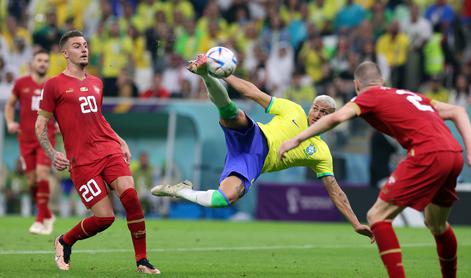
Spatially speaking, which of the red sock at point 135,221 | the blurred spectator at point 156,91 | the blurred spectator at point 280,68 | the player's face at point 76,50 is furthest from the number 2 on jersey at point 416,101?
the blurred spectator at point 156,91

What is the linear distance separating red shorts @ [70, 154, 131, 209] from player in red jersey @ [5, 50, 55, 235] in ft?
20.6

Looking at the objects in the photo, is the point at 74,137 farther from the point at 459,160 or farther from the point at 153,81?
the point at 153,81

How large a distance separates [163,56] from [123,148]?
15.2 m

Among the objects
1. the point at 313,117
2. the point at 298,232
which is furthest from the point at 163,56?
the point at 313,117

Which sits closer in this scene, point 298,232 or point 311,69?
point 298,232

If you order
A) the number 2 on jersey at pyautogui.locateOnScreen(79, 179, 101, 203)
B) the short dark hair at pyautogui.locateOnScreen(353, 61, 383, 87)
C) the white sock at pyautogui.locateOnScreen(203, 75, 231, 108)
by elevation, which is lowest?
the number 2 on jersey at pyautogui.locateOnScreen(79, 179, 101, 203)

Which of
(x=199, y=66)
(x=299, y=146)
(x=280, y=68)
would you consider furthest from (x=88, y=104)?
(x=280, y=68)

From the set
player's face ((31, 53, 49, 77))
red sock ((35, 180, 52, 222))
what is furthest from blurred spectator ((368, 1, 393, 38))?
red sock ((35, 180, 52, 222))

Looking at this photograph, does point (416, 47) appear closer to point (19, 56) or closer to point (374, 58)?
point (374, 58)

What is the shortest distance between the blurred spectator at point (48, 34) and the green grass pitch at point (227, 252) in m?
7.04

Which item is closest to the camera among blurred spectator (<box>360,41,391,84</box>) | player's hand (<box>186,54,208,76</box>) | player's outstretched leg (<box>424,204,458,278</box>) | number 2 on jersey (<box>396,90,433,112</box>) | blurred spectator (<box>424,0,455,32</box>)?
number 2 on jersey (<box>396,90,433,112</box>)

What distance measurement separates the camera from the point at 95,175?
11141 mm

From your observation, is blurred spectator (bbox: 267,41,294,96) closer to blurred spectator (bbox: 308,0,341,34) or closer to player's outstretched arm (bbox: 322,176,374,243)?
blurred spectator (bbox: 308,0,341,34)

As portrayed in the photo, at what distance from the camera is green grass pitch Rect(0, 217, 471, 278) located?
11.5 m
